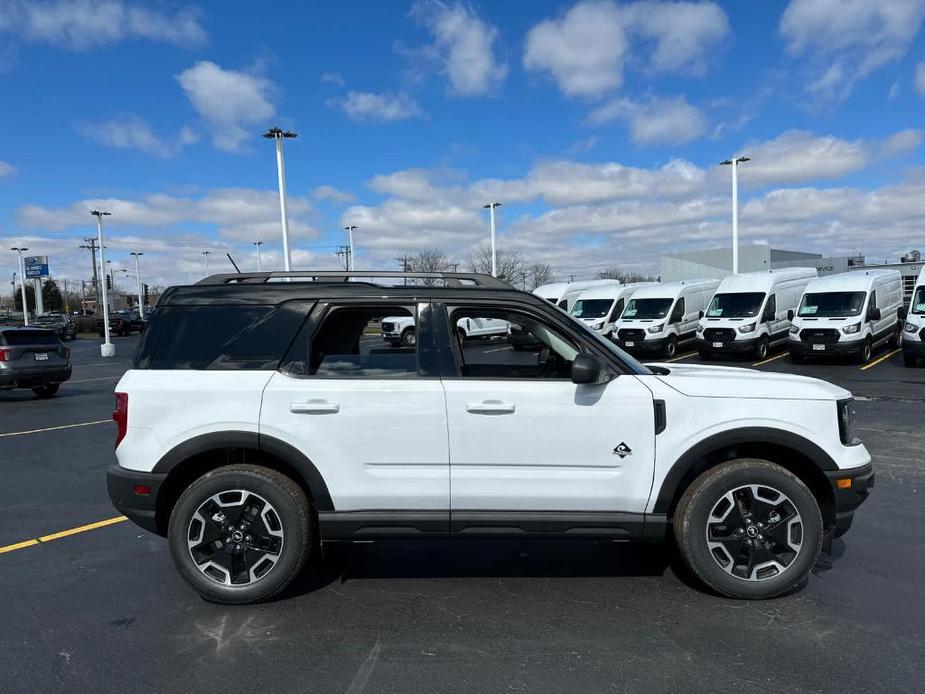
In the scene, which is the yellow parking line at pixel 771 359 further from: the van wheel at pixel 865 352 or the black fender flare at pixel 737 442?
the black fender flare at pixel 737 442

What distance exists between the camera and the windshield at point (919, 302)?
55.0 ft

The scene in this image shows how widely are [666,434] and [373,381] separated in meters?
1.71

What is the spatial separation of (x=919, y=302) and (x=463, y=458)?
58.0ft

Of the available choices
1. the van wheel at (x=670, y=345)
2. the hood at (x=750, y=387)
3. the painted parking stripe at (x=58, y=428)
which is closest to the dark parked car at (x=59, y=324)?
the painted parking stripe at (x=58, y=428)

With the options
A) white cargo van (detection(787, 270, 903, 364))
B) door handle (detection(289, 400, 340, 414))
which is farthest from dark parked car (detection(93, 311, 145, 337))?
door handle (detection(289, 400, 340, 414))

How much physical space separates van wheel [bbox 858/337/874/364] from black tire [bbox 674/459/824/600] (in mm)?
16548

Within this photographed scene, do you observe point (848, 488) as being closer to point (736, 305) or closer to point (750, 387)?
point (750, 387)

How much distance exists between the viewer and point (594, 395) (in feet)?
12.4

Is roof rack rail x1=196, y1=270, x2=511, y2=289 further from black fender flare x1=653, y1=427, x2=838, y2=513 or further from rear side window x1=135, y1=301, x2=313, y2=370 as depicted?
black fender flare x1=653, y1=427, x2=838, y2=513

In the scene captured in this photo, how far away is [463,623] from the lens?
12.0 feet

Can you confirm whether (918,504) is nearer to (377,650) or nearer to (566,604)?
(566,604)

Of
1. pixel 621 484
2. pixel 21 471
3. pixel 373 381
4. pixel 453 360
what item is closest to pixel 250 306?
pixel 373 381

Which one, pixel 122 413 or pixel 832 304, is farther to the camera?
pixel 832 304

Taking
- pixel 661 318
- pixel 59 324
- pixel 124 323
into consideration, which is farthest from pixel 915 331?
pixel 59 324
